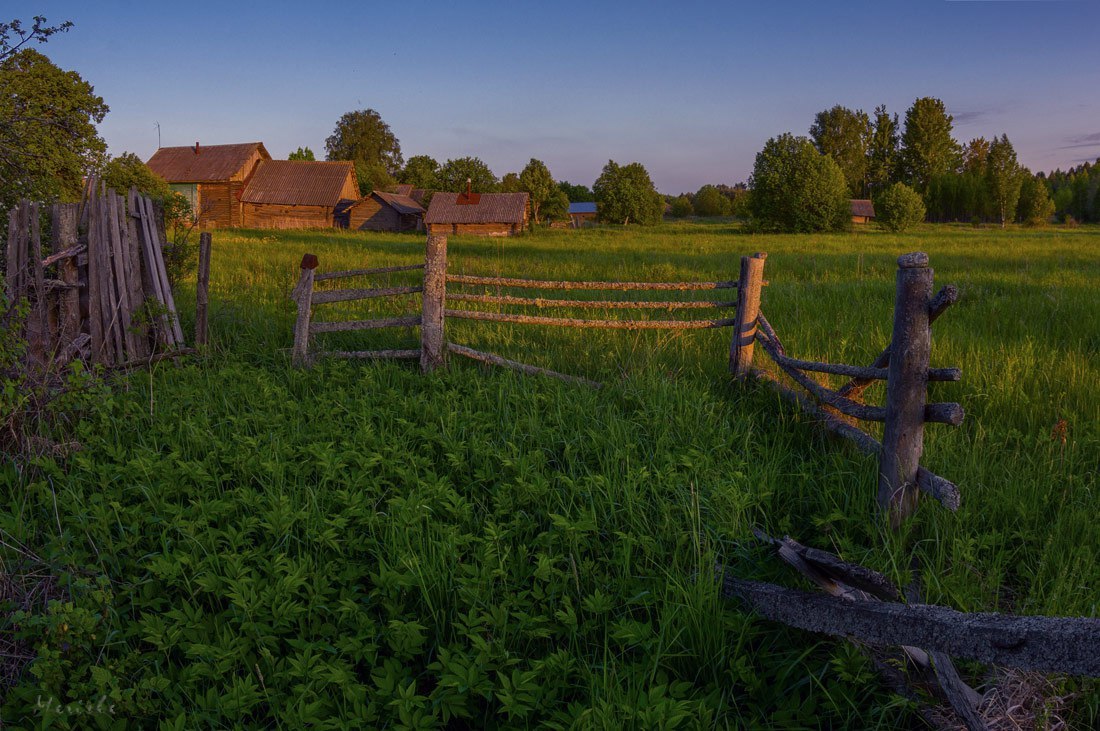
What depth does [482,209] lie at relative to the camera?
2010 inches

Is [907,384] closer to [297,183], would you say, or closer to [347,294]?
[347,294]

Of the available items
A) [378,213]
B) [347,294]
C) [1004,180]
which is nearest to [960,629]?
[347,294]

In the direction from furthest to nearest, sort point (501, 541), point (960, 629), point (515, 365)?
point (515, 365)
point (501, 541)
point (960, 629)

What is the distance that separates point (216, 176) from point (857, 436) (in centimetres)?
5678

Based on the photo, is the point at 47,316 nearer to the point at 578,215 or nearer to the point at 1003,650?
the point at 1003,650

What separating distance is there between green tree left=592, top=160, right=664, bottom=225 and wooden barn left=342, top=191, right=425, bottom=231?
29.7 metres

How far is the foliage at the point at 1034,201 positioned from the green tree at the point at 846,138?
59.1ft

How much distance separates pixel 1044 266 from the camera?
620 inches

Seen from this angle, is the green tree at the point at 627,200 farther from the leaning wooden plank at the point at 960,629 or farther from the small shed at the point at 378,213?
the leaning wooden plank at the point at 960,629

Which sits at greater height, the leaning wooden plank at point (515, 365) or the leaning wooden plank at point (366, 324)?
the leaning wooden plank at point (366, 324)

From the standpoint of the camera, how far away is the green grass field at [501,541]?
2598 mm

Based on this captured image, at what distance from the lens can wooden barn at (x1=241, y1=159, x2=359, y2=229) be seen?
169 ft

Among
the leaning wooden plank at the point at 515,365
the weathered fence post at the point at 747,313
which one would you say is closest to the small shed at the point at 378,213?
the leaning wooden plank at the point at 515,365

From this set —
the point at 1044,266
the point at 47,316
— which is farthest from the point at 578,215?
the point at 47,316
